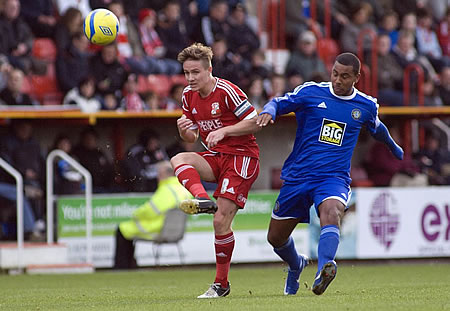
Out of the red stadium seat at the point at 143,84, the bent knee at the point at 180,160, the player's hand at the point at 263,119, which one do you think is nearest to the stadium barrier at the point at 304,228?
the red stadium seat at the point at 143,84

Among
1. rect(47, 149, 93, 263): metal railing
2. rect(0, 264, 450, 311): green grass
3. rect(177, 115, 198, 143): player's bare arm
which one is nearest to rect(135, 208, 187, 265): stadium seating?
rect(0, 264, 450, 311): green grass

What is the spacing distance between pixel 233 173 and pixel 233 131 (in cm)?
48

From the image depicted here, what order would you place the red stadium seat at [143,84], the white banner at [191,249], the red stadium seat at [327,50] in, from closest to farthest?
the white banner at [191,249], the red stadium seat at [143,84], the red stadium seat at [327,50]

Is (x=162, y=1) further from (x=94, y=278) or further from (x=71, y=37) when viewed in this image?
(x=94, y=278)

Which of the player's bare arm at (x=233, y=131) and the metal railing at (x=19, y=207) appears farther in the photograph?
the metal railing at (x=19, y=207)

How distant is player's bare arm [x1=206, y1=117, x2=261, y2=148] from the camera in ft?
29.1

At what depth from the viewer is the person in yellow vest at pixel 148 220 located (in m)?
16.0

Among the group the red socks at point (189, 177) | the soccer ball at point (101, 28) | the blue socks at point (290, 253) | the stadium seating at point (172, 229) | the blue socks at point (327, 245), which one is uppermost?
the soccer ball at point (101, 28)

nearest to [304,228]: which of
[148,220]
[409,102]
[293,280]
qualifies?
[148,220]

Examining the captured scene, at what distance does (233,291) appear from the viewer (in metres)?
10.7

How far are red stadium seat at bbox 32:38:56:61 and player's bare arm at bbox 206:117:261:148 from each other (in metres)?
8.66

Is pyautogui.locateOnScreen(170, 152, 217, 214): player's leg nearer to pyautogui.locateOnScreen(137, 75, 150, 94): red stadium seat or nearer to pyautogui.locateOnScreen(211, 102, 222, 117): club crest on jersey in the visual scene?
pyautogui.locateOnScreen(211, 102, 222, 117): club crest on jersey

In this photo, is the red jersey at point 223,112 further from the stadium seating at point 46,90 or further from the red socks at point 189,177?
the stadium seating at point 46,90

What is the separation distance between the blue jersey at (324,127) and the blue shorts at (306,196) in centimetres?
7
